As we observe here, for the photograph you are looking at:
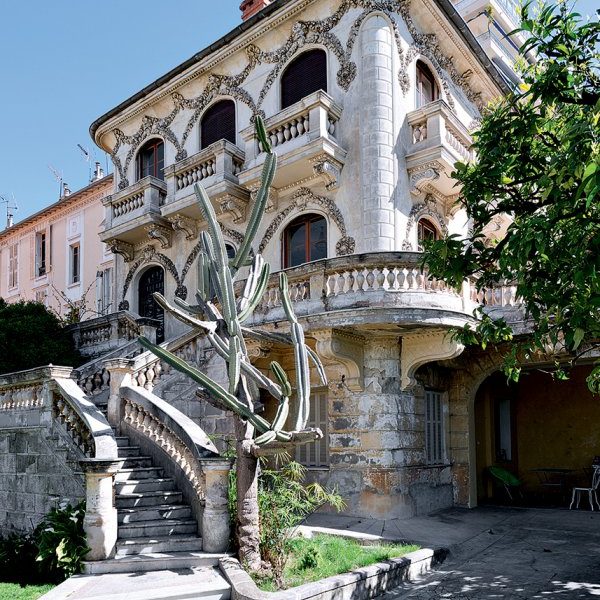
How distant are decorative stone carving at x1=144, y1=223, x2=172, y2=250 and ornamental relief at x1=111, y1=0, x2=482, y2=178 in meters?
2.07

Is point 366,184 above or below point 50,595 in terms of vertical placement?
above

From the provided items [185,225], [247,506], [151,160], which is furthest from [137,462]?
[151,160]

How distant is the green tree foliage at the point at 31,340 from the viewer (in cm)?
1519

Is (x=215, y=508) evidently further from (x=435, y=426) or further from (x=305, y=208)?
(x=305, y=208)

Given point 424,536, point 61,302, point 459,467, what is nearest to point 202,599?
point 424,536

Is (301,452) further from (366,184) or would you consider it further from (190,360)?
(366,184)

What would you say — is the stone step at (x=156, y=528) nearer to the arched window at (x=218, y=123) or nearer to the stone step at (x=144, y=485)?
the stone step at (x=144, y=485)

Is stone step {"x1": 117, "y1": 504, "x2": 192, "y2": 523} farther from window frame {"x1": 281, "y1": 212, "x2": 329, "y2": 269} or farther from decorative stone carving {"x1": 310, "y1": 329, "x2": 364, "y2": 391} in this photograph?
window frame {"x1": 281, "y1": 212, "x2": 329, "y2": 269}

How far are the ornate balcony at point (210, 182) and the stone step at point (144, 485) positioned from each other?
722cm

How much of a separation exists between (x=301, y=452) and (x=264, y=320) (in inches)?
118

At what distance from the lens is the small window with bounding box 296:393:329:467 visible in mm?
12461

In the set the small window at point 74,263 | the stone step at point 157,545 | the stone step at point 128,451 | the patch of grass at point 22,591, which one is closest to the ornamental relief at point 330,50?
the small window at point 74,263

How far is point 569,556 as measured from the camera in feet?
29.8

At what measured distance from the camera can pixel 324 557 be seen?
7.91 metres
